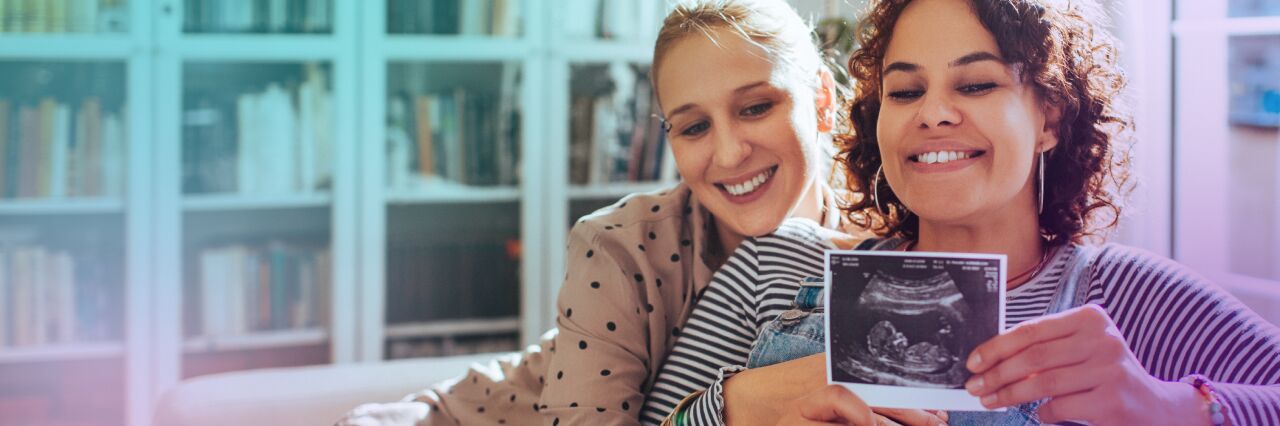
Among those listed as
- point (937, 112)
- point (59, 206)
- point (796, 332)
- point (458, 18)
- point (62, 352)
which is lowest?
point (62, 352)

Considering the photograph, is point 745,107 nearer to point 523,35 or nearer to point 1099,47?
point 1099,47

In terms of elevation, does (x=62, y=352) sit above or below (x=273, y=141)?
below

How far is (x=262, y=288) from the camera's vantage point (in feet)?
8.85

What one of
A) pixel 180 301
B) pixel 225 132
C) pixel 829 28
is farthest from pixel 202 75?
pixel 829 28

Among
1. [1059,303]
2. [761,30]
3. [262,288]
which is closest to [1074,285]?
[1059,303]

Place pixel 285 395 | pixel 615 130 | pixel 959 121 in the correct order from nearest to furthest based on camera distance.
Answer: pixel 959 121 → pixel 285 395 → pixel 615 130

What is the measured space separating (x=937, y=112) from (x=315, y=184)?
2.02 m

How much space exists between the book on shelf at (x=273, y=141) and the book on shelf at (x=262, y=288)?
17 centimetres

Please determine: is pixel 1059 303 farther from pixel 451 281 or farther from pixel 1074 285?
pixel 451 281

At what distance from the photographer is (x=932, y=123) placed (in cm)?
102

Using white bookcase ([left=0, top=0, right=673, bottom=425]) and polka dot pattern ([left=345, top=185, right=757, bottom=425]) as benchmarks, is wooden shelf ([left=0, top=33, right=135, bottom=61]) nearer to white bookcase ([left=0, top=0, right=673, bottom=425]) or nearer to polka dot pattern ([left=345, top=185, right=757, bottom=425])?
white bookcase ([left=0, top=0, right=673, bottom=425])

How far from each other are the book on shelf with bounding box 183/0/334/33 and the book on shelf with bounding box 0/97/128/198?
12.2 inches

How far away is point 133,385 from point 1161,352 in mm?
2408

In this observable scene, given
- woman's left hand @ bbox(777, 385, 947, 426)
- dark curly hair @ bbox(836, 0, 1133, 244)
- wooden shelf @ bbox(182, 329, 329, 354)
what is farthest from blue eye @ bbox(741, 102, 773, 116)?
wooden shelf @ bbox(182, 329, 329, 354)
